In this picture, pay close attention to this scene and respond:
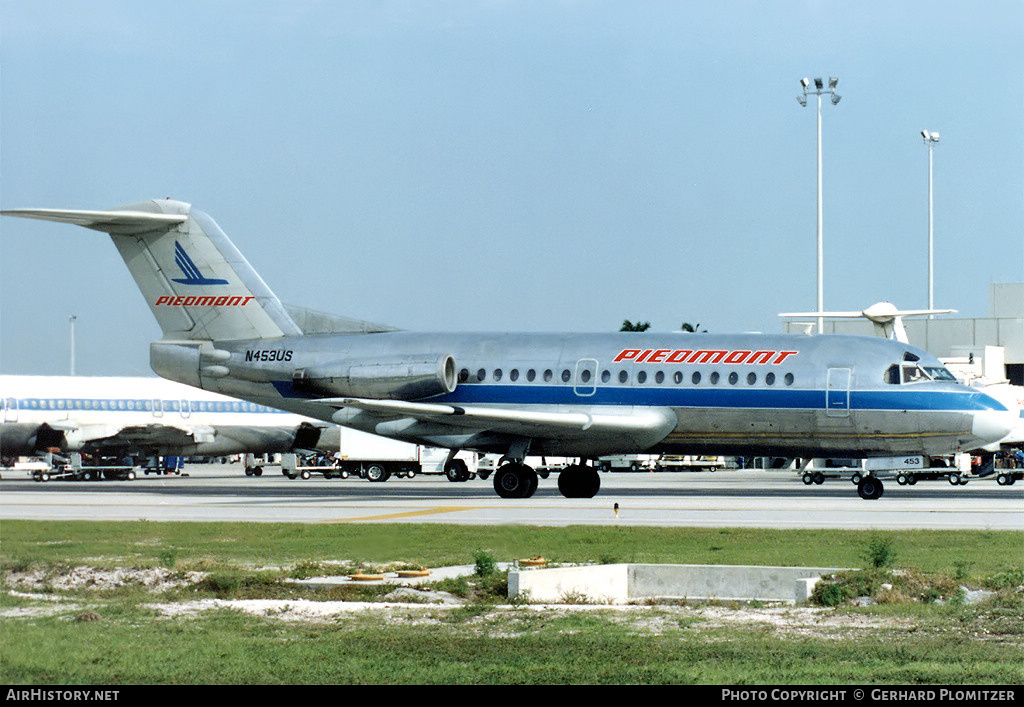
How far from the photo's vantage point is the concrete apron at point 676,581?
16.1m

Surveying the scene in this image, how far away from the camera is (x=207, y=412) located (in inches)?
2525

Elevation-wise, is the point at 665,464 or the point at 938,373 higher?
the point at 938,373

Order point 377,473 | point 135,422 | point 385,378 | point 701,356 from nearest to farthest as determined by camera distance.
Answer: point 701,356 → point 385,378 → point 377,473 → point 135,422

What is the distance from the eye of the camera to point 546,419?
35.7m

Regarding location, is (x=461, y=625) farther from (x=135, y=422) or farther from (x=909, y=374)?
(x=135, y=422)

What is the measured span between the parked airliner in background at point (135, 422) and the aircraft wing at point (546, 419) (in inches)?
1067

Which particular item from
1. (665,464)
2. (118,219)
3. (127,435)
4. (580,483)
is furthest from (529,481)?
(665,464)

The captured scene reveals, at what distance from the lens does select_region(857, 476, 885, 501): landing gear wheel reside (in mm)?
36625

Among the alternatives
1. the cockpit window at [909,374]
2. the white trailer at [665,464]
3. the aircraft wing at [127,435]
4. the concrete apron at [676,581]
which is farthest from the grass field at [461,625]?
the white trailer at [665,464]

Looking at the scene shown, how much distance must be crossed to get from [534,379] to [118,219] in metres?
12.8

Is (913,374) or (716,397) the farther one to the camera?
(716,397)

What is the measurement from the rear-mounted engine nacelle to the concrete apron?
20637mm

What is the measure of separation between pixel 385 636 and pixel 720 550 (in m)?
8.43
